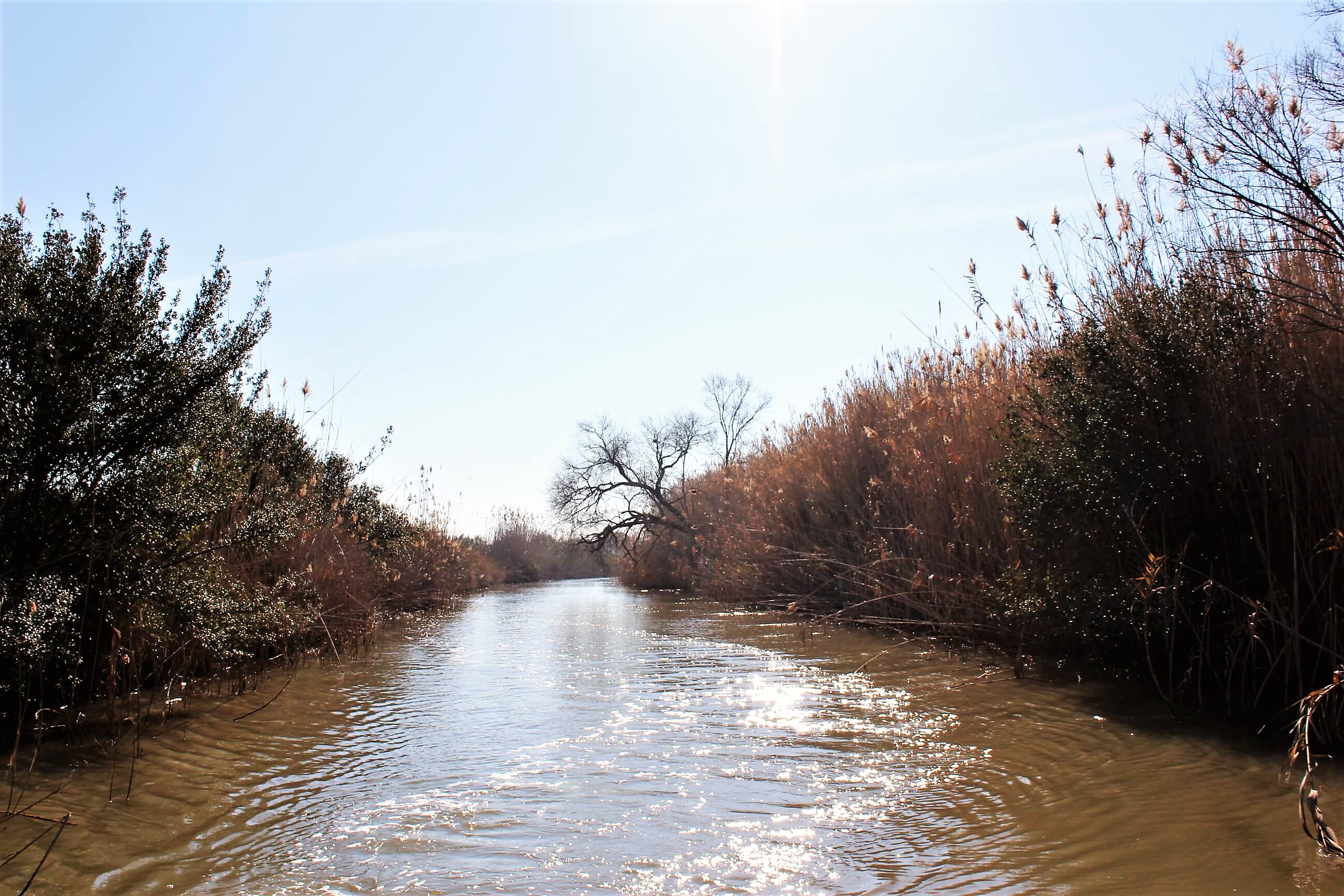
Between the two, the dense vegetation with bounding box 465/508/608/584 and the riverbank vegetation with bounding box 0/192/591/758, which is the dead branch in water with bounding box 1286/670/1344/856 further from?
the dense vegetation with bounding box 465/508/608/584

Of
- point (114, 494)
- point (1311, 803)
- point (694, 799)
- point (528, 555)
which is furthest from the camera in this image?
point (528, 555)

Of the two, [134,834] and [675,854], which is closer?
[675,854]

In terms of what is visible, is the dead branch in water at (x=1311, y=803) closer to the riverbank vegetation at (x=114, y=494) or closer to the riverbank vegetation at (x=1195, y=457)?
the riverbank vegetation at (x=1195, y=457)

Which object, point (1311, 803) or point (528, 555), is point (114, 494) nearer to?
point (1311, 803)

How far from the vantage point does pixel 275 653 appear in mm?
8742

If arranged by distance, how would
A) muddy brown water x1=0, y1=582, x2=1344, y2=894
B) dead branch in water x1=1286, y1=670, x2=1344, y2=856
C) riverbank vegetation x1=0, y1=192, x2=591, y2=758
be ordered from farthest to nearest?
riverbank vegetation x1=0, y1=192, x2=591, y2=758 → muddy brown water x1=0, y1=582, x2=1344, y2=894 → dead branch in water x1=1286, y1=670, x2=1344, y2=856

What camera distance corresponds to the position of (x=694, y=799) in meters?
4.20

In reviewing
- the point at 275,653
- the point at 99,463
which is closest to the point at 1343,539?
the point at 99,463

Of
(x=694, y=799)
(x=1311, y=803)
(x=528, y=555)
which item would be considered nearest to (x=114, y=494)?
(x=694, y=799)

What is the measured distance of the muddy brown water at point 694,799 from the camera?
328 centimetres

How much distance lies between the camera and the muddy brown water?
3281 mm

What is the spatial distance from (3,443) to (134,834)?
2.54 metres

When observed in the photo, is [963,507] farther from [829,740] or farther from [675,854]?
[675,854]

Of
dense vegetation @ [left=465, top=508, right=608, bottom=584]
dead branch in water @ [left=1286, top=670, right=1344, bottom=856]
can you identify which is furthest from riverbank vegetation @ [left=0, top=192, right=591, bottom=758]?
Result: dense vegetation @ [left=465, top=508, right=608, bottom=584]
